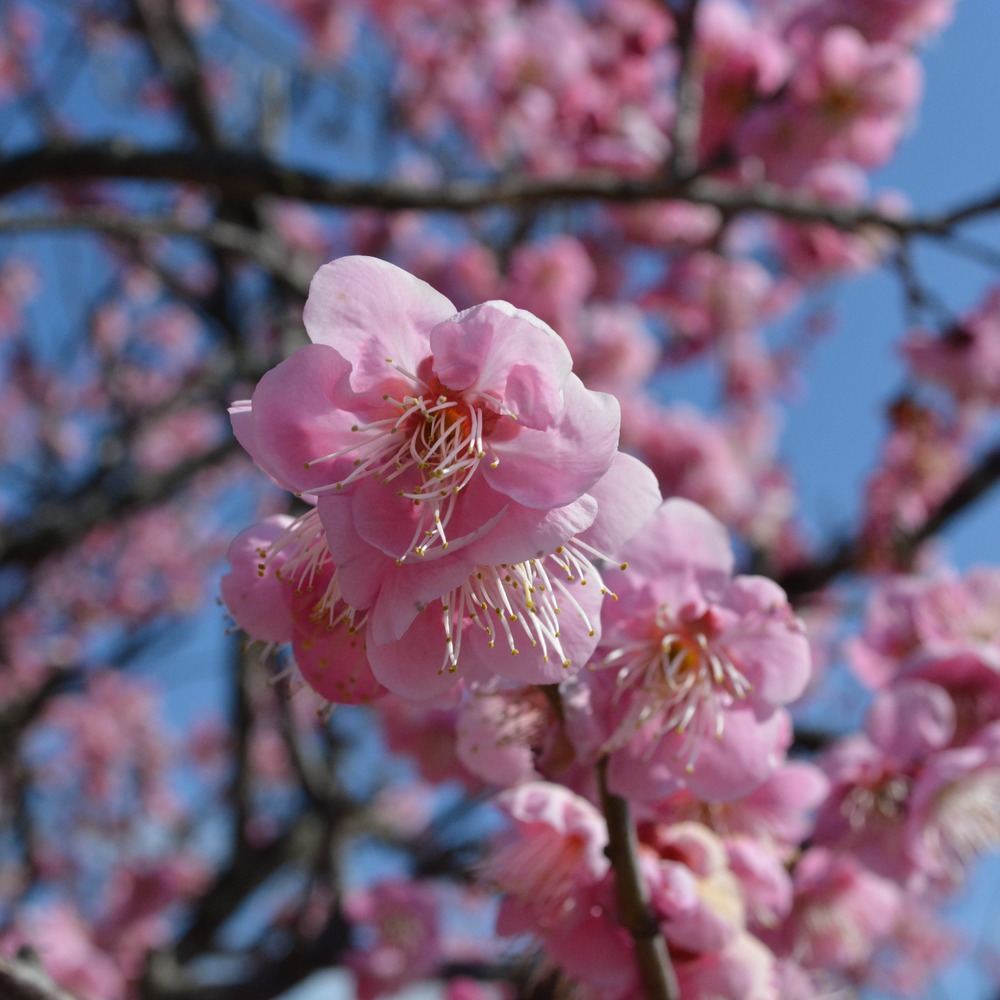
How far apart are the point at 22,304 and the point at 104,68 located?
3.49 metres

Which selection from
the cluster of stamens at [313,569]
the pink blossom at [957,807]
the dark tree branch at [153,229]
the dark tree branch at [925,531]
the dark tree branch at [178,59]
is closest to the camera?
the cluster of stamens at [313,569]

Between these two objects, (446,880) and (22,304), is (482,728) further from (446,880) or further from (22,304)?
(22,304)

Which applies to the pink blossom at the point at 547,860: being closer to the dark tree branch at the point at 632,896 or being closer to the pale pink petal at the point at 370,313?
the dark tree branch at the point at 632,896

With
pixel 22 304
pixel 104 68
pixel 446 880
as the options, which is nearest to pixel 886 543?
pixel 446 880

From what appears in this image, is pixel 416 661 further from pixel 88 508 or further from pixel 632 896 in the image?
pixel 88 508

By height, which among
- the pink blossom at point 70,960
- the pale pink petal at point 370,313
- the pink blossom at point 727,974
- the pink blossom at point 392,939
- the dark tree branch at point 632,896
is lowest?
the pink blossom at point 70,960

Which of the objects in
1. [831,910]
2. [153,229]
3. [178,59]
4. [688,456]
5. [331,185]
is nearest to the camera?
[831,910]

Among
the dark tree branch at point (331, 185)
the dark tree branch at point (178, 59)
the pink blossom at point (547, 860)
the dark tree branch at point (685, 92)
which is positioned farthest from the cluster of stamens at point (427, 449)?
the dark tree branch at point (178, 59)

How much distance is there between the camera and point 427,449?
2.67 feet

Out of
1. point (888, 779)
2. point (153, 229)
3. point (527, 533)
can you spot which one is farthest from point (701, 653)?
point (153, 229)

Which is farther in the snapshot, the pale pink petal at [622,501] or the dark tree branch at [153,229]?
the dark tree branch at [153,229]

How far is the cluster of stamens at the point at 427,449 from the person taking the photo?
0.75m

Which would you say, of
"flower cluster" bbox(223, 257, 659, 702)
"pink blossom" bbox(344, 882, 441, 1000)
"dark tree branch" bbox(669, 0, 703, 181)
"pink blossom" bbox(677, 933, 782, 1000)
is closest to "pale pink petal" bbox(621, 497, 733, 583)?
"flower cluster" bbox(223, 257, 659, 702)

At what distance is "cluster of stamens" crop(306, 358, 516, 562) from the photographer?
754mm
